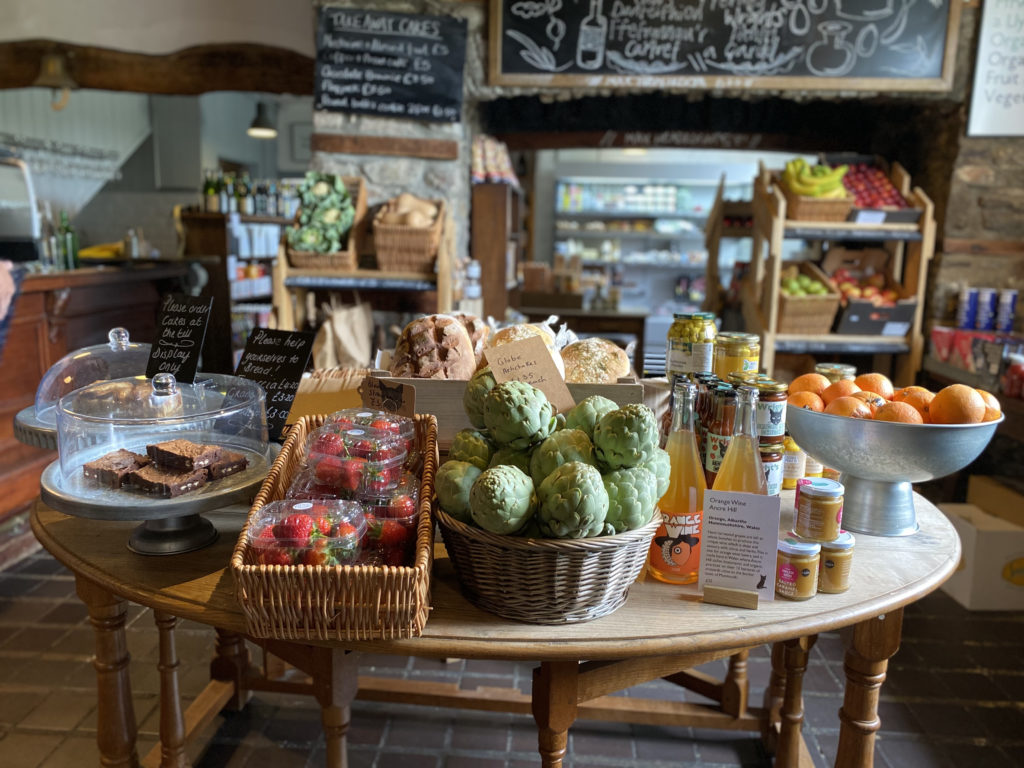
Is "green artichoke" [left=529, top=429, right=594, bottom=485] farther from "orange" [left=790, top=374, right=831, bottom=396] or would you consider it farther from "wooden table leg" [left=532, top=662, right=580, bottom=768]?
"orange" [left=790, top=374, right=831, bottom=396]

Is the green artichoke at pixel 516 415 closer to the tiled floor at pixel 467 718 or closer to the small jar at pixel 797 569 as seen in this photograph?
the small jar at pixel 797 569

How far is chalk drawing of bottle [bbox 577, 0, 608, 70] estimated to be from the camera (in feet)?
14.1

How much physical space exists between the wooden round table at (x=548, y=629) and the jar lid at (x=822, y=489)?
0.54ft

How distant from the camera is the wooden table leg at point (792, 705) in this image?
2.01 m

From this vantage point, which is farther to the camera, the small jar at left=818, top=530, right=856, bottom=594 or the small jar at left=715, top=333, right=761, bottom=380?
the small jar at left=715, top=333, right=761, bottom=380

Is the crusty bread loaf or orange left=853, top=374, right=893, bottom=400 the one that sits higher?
the crusty bread loaf

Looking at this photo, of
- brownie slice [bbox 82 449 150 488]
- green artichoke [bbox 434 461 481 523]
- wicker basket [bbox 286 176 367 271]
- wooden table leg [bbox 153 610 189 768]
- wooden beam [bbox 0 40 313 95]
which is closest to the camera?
green artichoke [bbox 434 461 481 523]

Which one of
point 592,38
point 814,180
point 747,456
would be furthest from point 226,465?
point 814,180

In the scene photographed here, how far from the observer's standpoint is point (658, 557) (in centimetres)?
133

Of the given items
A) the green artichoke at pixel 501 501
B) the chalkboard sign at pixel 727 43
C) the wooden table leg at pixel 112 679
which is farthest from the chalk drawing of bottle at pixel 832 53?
the wooden table leg at pixel 112 679

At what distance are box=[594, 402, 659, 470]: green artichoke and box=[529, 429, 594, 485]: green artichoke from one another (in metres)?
0.03

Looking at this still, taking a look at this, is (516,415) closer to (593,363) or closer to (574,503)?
(574,503)

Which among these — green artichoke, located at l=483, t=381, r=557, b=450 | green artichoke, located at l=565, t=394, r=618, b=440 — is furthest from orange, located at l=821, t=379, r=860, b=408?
green artichoke, located at l=483, t=381, r=557, b=450

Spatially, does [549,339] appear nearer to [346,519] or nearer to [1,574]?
[346,519]
